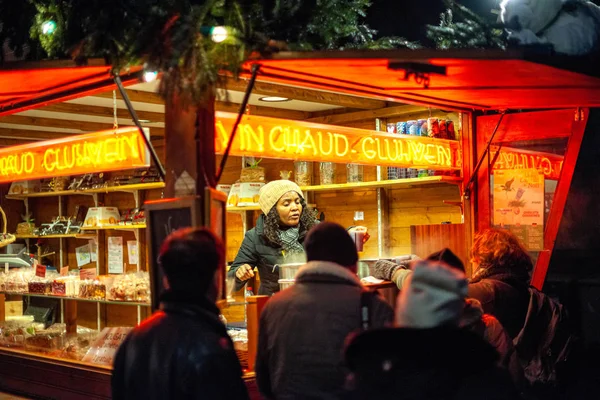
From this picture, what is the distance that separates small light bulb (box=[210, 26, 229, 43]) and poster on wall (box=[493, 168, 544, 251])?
3772mm

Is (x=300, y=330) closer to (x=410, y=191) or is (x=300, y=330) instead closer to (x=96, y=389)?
(x=96, y=389)

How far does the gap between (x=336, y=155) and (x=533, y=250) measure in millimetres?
2258

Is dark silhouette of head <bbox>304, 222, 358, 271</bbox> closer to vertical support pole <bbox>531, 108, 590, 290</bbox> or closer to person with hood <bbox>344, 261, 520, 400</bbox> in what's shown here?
person with hood <bbox>344, 261, 520, 400</bbox>

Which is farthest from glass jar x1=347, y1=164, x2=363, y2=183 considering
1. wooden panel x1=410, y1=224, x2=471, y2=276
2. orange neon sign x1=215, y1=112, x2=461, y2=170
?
wooden panel x1=410, y1=224, x2=471, y2=276

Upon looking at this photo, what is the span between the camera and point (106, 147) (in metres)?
5.72

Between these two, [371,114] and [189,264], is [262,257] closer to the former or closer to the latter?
[371,114]

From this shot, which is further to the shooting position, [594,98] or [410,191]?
[410,191]

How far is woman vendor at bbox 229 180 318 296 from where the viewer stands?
710 centimetres

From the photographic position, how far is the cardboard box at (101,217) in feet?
37.9

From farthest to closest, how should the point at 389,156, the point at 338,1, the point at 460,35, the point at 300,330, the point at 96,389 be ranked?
the point at 389,156, the point at 96,389, the point at 460,35, the point at 338,1, the point at 300,330

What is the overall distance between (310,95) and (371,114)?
1155 mm

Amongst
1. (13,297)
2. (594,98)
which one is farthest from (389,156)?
(13,297)

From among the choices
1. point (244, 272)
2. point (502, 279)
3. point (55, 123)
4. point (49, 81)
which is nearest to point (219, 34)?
point (49, 81)

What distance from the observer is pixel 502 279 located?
5242 millimetres
